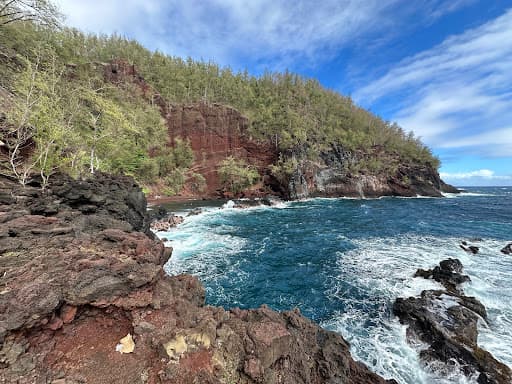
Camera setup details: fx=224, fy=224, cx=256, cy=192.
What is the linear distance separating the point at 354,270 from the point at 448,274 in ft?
15.1

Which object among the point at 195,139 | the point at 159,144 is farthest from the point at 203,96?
the point at 159,144

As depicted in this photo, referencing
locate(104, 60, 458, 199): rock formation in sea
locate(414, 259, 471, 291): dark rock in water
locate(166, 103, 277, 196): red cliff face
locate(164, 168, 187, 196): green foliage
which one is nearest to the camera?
locate(414, 259, 471, 291): dark rock in water

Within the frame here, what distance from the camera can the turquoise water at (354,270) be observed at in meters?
7.98

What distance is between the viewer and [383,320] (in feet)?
29.5

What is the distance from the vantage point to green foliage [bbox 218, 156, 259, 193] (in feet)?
150

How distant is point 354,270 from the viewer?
523 inches

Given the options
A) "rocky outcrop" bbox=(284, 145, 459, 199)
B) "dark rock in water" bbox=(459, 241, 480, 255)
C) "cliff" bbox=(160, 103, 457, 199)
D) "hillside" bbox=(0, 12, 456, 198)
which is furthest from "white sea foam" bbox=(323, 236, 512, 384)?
"cliff" bbox=(160, 103, 457, 199)

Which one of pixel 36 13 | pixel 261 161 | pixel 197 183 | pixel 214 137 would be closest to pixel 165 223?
pixel 36 13

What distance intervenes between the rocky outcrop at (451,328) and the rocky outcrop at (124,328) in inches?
154

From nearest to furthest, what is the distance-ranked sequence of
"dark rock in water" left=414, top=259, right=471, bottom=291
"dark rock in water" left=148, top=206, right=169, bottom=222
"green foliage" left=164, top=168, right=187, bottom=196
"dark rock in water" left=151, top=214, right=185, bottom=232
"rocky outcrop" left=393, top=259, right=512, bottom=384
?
1. "rocky outcrop" left=393, top=259, right=512, bottom=384
2. "dark rock in water" left=414, top=259, right=471, bottom=291
3. "dark rock in water" left=151, top=214, right=185, bottom=232
4. "dark rock in water" left=148, top=206, right=169, bottom=222
5. "green foliage" left=164, top=168, right=187, bottom=196

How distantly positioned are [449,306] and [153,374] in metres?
11.4

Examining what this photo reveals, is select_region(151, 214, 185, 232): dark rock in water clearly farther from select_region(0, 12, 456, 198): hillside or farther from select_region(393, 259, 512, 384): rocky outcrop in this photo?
select_region(393, 259, 512, 384): rocky outcrop

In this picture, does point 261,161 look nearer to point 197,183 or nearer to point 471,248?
point 197,183

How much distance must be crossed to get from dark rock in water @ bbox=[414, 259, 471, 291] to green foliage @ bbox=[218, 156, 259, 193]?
36.3m
